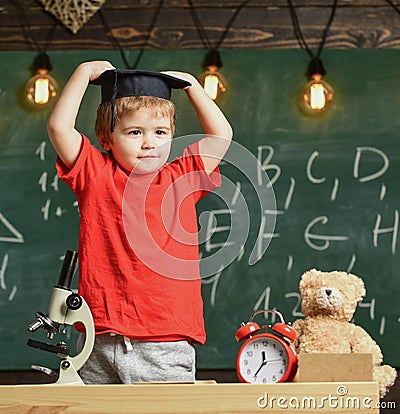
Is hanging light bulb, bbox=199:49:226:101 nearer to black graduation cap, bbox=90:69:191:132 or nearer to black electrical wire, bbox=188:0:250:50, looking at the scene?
black electrical wire, bbox=188:0:250:50

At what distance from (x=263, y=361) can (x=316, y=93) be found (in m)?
1.70

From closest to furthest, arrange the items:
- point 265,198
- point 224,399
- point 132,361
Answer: point 224,399, point 132,361, point 265,198

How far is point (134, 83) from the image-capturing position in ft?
5.23

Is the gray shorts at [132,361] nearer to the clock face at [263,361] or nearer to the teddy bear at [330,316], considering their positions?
the clock face at [263,361]

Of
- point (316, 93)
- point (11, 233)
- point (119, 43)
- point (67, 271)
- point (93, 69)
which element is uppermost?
point (119, 43)

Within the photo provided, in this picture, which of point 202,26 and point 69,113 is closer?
point 69,113

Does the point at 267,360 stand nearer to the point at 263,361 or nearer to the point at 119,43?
the point at 263,361

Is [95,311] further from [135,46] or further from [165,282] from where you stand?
[135,46]

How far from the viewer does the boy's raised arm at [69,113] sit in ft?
5.27

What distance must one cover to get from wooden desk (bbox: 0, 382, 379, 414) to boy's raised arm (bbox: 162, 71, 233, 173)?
1.96 ft

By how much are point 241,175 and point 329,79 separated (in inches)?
19.5

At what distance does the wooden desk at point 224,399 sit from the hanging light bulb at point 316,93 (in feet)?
6.10

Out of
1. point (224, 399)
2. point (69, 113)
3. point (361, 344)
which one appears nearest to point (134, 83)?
point (69, 113)

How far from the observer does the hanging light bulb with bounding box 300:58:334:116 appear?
2.98m
